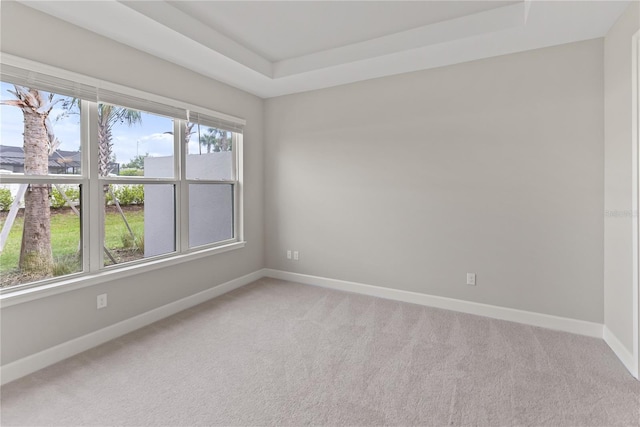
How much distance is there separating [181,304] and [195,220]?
93cm

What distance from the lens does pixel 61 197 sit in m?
2.43

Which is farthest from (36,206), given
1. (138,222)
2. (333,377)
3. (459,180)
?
(459,180)

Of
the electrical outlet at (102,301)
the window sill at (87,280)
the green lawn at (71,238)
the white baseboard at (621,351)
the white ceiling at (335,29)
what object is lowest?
the white baseboard at (621,351)

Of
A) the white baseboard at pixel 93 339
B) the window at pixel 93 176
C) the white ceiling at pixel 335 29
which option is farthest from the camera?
the white ceiling at pixel 335 29

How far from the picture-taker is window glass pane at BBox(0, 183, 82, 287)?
2182 mm

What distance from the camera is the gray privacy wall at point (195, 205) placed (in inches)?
123

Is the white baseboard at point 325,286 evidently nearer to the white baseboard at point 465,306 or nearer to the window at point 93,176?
the white baseboard at point 465,306

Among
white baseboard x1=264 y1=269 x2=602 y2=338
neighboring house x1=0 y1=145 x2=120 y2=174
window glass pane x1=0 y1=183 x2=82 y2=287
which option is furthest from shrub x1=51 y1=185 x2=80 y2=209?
white baseboard x1=264 y1=269 x2=602 y2=338

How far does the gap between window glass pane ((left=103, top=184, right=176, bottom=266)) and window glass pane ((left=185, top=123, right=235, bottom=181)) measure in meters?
0.42

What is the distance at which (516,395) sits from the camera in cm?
194

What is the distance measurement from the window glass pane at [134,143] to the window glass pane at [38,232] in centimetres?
40

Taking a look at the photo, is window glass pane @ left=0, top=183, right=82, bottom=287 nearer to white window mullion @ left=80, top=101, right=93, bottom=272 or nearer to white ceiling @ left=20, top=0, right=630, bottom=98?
white window mullion @ left=80, top=101, right=93, bottom=272

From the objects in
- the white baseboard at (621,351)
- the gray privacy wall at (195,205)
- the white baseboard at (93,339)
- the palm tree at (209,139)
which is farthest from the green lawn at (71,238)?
the white baseboard at (621,351)

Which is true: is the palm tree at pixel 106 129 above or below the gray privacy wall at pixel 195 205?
above
